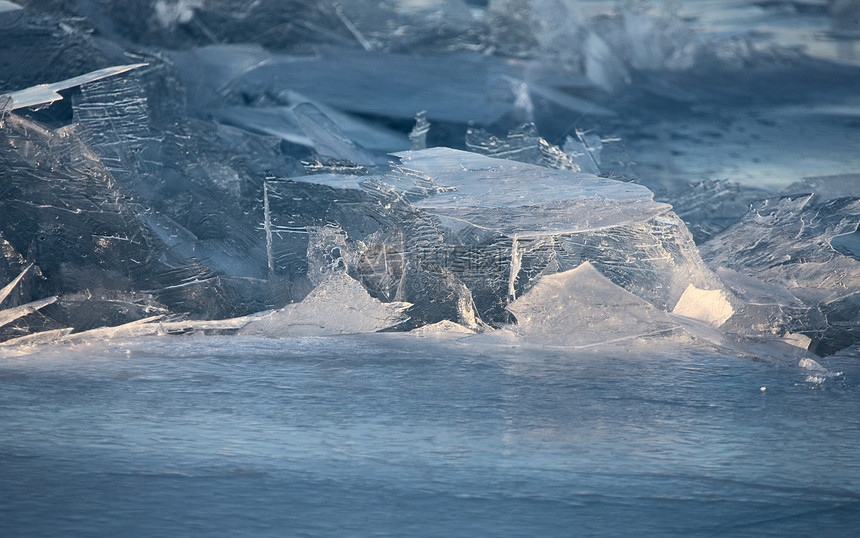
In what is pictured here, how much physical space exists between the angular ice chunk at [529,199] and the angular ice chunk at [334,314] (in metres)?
0.23

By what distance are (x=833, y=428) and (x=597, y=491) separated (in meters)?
0.45

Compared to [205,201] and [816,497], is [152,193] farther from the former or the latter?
[816,497]

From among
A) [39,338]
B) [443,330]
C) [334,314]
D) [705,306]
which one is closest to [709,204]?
[705,306]

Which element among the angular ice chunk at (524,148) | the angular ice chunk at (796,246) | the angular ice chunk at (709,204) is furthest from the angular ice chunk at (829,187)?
the angular ice chunk at (524,148)

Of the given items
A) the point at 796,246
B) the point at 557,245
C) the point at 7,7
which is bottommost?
the point at 796,246

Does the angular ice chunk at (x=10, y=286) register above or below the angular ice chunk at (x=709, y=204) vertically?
above

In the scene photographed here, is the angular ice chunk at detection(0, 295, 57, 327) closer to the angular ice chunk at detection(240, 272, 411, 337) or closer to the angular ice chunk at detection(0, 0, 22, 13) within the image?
the angular ice chunk at detection(240, 272, 411, 337)

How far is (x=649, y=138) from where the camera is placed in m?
3.80

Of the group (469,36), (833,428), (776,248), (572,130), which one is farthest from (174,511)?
(469,36)

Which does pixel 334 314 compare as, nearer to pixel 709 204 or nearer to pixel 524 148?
pixel 524 148

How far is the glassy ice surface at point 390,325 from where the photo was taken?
1188mm

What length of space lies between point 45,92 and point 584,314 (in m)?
1.50

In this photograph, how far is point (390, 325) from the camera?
6.10 feet

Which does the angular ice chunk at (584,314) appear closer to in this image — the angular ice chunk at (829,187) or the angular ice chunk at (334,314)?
the angular ice chunk at (334,314)
